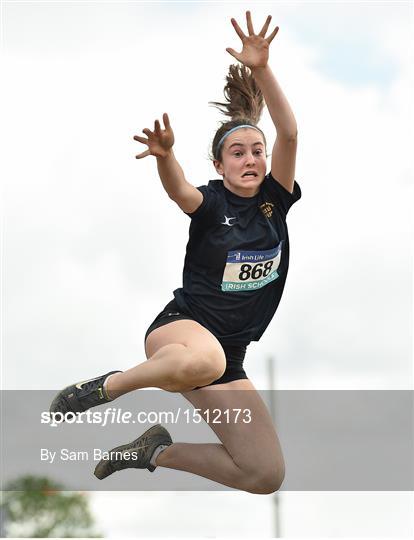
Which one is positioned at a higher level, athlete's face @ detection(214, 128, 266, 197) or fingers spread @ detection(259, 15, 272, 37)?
fingers spread @ detection(259, 15, 272, 37)

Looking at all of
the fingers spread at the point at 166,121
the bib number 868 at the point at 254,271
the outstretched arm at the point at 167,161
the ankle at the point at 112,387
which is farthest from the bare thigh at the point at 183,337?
the fingers spread at the point at 166,121

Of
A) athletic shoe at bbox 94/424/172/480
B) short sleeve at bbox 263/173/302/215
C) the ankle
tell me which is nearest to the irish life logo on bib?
short sleeve at bbox 263/173/302/215

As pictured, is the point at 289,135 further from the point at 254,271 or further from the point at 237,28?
the point at 254,271

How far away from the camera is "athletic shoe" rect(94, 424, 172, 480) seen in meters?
7.91

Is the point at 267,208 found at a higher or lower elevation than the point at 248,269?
higher

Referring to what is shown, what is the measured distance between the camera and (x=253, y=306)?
Result: 739cm

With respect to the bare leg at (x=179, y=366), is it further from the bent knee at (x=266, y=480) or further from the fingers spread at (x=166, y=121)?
the fingers spread at (x=166, y=121)

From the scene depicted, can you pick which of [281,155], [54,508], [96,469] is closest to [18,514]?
[54,508]

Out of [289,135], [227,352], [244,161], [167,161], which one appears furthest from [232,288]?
[289,135]

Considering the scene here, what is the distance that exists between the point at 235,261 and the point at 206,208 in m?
0.45

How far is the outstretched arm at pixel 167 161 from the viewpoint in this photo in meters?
6.81

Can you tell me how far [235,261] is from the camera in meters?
7.20

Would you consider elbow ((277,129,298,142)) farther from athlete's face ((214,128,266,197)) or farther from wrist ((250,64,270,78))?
wrist ((250,64,270,78))

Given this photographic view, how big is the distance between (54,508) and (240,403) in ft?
82.9
